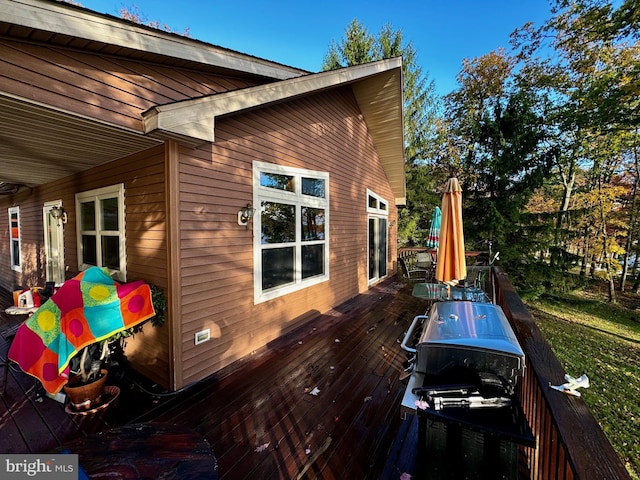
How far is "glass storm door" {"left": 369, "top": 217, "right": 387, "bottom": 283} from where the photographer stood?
8078 mm

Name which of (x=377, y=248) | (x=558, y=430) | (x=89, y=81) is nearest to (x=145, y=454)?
(x=558, y=430)

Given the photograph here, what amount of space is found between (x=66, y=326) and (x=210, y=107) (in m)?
2.45

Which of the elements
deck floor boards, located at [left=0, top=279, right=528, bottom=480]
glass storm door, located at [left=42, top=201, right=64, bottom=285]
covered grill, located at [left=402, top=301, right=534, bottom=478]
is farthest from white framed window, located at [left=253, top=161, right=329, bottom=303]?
glass storm door, located at [left=42, top=201, right=64, bottom=285]

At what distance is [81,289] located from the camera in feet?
8.36

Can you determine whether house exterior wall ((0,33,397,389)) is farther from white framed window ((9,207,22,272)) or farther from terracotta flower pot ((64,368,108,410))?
white framed window ((9,207,22,272))

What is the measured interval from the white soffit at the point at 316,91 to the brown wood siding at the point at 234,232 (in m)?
0.39

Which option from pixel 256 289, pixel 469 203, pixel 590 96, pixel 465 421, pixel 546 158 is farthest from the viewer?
pixel 469 203

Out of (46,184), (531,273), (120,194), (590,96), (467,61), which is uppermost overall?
(467,61)

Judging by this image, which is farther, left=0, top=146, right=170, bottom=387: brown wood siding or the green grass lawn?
the green grass lawn

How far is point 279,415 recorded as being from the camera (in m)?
2.55

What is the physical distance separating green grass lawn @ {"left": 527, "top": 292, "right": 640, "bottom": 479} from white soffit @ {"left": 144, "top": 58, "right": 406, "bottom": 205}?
649 cm

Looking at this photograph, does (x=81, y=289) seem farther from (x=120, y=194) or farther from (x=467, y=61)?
(x=467, y=61)

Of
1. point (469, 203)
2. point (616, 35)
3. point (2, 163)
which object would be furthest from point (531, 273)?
point (2, 163)

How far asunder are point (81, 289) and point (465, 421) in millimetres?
3228
